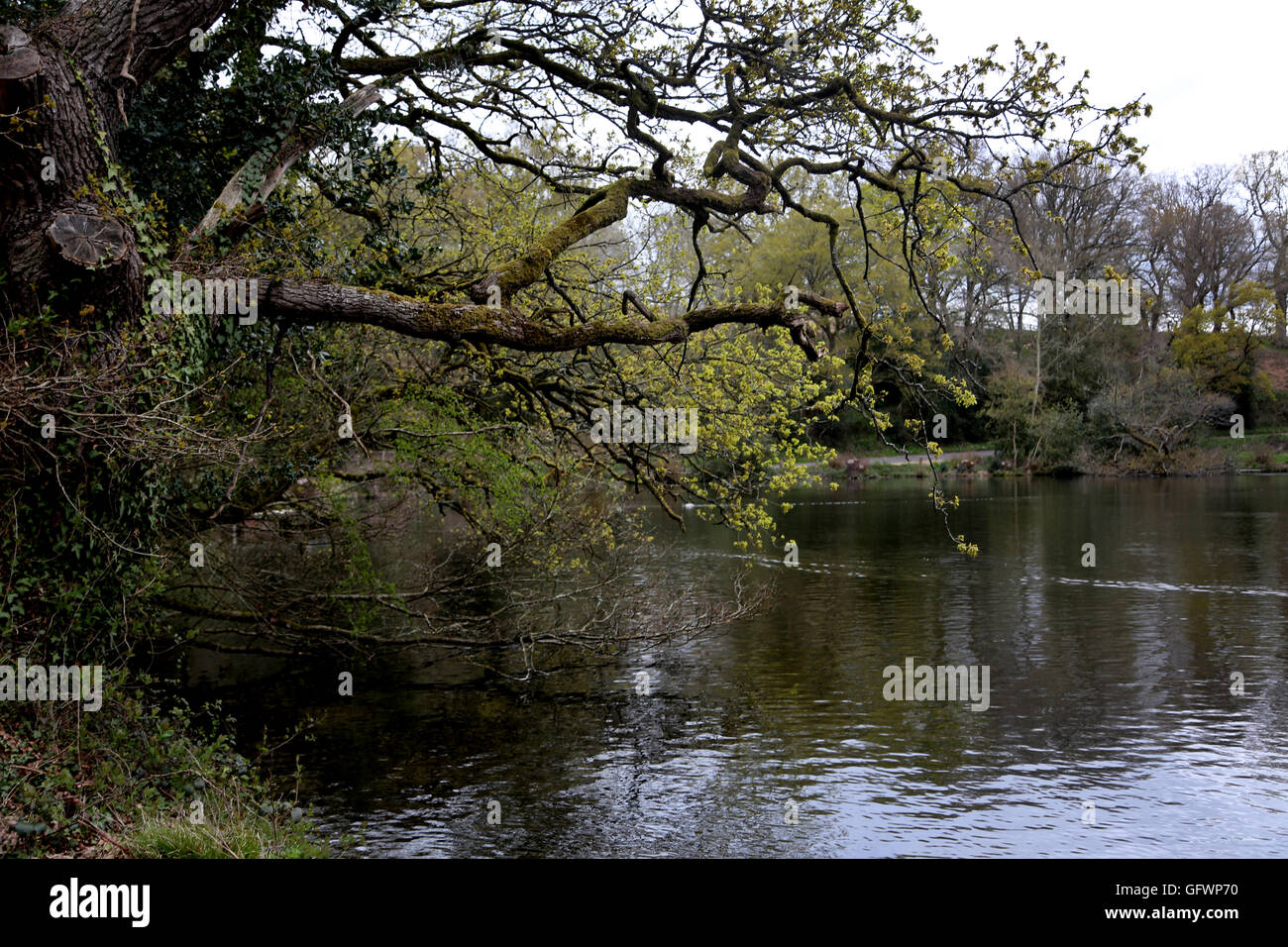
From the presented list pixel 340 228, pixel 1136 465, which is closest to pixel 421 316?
pixel 340 228

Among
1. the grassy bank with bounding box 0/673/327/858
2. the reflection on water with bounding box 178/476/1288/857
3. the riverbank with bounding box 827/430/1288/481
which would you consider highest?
the riverbank with bounding box 827/430/1288/481

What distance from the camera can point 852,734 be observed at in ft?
41.4

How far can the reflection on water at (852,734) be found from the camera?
959 centimetres

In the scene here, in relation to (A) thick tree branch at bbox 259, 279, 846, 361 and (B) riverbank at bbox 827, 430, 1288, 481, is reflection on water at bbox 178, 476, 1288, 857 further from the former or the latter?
(B) riverbank at bbox 827, 430, 1288, 481

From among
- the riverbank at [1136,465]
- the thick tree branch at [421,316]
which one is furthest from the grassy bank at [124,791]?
the riverbank at [1136,465]

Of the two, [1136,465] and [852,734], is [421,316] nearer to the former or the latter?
Result: [852,734]

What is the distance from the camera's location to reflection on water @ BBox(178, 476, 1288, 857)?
31.5 feet

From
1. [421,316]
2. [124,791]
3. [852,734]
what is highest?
[421,316]

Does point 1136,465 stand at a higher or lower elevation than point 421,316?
lower

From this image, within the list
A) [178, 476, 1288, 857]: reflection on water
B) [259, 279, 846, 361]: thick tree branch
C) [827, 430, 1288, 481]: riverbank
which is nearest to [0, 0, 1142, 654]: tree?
[259, 279, 846, 361]: thick tree branch

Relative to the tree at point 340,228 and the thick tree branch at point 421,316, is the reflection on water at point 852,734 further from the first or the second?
the thick tree branch at point 421,316

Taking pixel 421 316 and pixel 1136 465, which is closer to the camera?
pixel 421 316
